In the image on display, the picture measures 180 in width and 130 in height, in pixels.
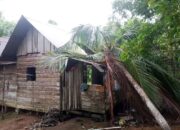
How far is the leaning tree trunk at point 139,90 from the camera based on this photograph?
7.90 meters

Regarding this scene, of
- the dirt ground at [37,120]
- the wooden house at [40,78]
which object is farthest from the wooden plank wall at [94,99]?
the dirt ground at [37,120]

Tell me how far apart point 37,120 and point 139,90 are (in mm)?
6927

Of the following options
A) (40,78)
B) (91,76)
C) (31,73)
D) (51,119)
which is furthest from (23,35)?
(51,119)

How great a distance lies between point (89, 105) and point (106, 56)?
3.93 meters

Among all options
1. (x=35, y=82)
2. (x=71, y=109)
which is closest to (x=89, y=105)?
(x=71, y=109)

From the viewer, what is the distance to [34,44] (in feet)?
50.6

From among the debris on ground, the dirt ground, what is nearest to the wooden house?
the debris on ground

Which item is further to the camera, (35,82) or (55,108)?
(35,82)

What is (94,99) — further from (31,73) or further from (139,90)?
(31,73)

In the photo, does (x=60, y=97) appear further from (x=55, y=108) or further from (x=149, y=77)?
(x=149, y=77)

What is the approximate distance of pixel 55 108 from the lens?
46.2 feet

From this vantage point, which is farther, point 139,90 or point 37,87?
point 37,87

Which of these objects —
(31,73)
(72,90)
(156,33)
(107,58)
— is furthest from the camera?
(31,73)

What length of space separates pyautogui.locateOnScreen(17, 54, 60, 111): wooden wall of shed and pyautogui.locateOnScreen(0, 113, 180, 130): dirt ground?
0.71m
